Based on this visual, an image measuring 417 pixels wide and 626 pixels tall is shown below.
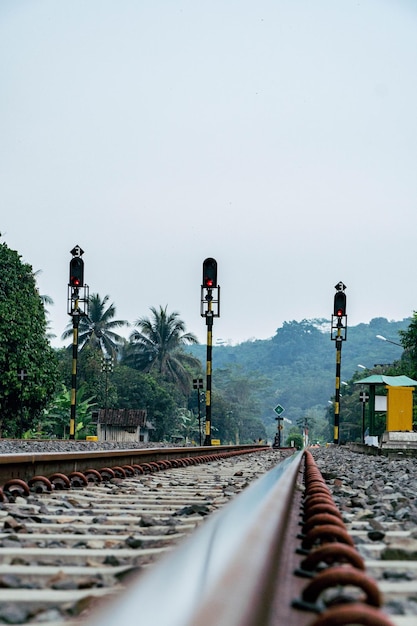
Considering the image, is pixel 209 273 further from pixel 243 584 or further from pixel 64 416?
pixel 243 584

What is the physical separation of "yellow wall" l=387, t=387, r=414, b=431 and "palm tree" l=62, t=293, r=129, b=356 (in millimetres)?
50175

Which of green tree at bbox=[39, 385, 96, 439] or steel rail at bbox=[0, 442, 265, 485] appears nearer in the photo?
steel rail at bbox=[0, 442, 265, 485]

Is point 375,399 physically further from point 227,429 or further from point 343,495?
point 227,429

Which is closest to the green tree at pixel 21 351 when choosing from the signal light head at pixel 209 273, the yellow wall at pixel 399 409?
the signal light head at pixel 209 273

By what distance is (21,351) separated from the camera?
4019 cm

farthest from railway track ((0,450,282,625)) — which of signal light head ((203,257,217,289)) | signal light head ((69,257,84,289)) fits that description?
signal light head ((69,257,84,289))

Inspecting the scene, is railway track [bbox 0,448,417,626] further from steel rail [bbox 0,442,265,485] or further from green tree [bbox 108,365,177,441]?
green tree [bbox 108,365,177,441]

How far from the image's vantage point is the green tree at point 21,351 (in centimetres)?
3966

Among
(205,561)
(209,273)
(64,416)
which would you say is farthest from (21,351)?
(205,561)

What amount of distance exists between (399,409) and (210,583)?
24.5 m

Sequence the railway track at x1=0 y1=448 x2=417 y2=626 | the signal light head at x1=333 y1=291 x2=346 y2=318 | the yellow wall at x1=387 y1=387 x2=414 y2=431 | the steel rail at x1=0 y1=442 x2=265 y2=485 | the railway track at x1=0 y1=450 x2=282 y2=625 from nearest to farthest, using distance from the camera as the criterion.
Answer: the railway track at x1=0 y1=448 x2=417 y2=626 < the railway track at x1=0 y1=450 x2=282 y2=625 < the steel rail at x1=0 y1=442 x2=265 y2=485 < the yellow wall at x1=387 y1=387 x2=414 y2=431 < the signal light head at x1=333 y1=291 x2=346 y2=318

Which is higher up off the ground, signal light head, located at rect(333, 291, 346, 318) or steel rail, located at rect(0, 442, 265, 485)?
signal light head, located at rect(333, 291, 346, 318)

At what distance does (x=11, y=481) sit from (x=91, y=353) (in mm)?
63767

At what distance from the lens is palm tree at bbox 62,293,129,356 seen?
7400 centimetres
